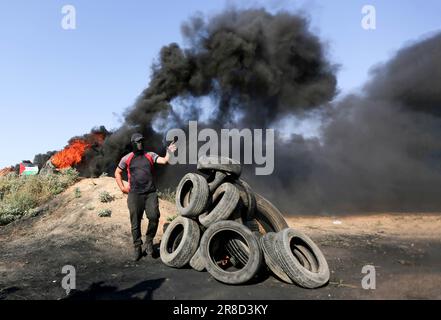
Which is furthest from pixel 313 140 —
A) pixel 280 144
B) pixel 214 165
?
pixel 214 165

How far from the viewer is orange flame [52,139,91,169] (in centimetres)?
1942

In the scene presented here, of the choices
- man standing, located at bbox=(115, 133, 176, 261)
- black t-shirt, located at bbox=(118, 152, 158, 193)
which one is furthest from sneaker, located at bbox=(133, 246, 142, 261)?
black t-shirt, located at bbox=(118, 152, 158, 193)

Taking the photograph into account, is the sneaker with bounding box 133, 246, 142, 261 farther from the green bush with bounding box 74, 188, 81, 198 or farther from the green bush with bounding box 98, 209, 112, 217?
the green bush with bounding box 74, 188, 81, 198

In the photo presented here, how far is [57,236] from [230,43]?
50.9 ft

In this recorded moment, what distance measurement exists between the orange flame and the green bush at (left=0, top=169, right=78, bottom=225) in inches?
90.3

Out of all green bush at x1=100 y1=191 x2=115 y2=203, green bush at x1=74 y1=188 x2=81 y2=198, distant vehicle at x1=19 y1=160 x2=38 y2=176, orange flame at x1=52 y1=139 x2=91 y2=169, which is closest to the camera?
green bush at x1=100 y1=191 x2=115 y2=203

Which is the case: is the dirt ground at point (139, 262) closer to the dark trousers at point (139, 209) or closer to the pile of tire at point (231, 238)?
the pile of tire at point (231, 238)

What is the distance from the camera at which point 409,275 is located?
7.32m

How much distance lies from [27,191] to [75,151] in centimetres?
613

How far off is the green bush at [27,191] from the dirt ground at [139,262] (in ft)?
1.86

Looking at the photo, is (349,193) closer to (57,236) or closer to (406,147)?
(406,147)

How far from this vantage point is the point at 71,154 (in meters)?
20.4
